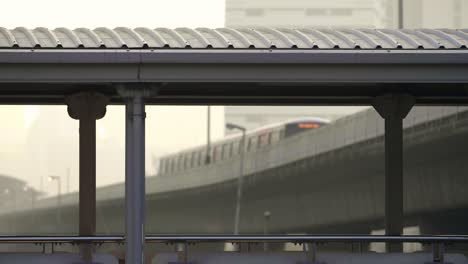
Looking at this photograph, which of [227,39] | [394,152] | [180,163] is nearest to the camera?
[227,39]

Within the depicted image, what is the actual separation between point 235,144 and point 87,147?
278ft

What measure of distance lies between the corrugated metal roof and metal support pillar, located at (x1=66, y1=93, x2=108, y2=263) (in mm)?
4836

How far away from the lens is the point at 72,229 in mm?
146375

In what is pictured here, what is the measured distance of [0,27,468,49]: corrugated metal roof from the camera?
22.0 m

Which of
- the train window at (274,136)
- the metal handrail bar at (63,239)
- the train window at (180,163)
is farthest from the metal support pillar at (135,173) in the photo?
the train window at (180,163)

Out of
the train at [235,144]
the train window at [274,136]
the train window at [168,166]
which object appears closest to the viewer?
the train at [235,144]

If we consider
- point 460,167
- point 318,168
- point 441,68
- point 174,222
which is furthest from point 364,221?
point 441,68

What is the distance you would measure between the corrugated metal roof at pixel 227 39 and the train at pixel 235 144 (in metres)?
78.6

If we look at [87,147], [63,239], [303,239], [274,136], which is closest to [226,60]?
[303,239]

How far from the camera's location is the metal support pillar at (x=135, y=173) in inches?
873

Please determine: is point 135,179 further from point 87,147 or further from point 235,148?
point 235,148

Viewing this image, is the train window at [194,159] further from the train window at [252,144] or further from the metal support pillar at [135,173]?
the metal support pillar at [135,173]

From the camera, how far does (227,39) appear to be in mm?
22469

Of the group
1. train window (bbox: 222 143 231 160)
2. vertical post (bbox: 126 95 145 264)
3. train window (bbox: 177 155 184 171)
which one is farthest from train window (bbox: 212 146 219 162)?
vertical post (bbox: 126 95 145 264)
